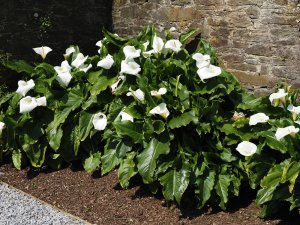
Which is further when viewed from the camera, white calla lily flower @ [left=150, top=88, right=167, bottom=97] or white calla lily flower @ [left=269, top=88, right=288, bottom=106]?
white calla lily flower @ [left=150, top=88, right=167, bottom=97]

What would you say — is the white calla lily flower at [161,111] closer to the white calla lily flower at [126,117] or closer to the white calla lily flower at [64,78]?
the white calla lily flower at [126,117]

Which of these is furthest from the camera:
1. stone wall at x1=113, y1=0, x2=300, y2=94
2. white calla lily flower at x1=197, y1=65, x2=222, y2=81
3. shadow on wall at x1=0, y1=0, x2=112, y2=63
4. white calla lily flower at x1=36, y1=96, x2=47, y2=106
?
shadow on wall at x1=0, y1=0, x2=112, y2=63

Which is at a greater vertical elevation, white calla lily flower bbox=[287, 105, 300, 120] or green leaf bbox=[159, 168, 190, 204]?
white calla lily flower bbox=[287, 105, 300, 120]

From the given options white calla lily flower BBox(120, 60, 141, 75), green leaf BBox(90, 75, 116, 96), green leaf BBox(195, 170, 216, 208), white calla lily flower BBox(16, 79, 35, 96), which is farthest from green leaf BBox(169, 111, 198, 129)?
white calla lily flower BBox(16, 79, 35, 96)

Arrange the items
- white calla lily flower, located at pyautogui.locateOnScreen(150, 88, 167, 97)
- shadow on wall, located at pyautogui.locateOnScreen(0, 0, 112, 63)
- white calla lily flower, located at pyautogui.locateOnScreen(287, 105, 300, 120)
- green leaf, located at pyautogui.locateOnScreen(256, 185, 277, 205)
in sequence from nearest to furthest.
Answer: green leaf, located at pyautogui.locateOnScreen(256, 185, 277, 205) < white calla lily flower, located at pyautogui.locateOnScreen(287, 105, 300, 120) < white calla lily flower, located at pyautogui.locateOnScreen(150, 88, 167, 97) < shadow on wall, located at pyautogui.locateOnScreen(0, 0, 112, 63)

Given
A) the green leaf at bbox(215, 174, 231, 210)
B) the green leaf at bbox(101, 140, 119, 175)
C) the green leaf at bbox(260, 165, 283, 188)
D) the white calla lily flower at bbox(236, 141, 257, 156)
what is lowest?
the green leaf at bbox(101, 140, 119, 175)

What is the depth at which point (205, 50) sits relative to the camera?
194 inches

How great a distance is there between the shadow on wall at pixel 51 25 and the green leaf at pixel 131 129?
233 centimetres

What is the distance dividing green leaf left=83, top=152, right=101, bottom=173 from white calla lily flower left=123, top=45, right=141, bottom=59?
101 centimetres

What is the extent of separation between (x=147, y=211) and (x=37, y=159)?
1.41m

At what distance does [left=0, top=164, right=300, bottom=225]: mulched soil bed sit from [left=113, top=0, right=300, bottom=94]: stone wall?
4.24 feet

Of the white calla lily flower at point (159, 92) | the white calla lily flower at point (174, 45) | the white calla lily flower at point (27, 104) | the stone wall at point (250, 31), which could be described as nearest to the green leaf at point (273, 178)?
the white calla lily flower at point (159, 92)

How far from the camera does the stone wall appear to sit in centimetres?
472

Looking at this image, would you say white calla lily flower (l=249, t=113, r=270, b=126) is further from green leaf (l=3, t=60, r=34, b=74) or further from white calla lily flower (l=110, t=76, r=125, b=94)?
green leaf (l=3, t=60, r=34, b=74)
